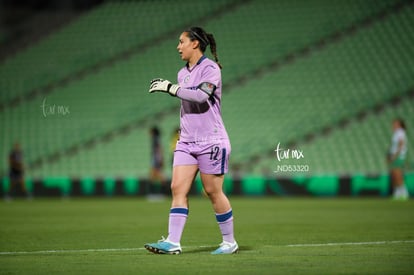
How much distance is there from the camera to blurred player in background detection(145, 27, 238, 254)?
905 cm

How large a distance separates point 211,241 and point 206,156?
7.29 feet

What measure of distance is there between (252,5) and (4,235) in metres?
23.3

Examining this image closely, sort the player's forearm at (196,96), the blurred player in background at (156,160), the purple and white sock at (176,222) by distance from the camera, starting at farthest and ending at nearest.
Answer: the blurred player in background at (156,160) → the purple and white sock at (176,222) → the player's forearm at (196,96)

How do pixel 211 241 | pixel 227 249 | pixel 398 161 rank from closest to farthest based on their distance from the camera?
pixel 227 249, pixel 211 241, pixel 398 161

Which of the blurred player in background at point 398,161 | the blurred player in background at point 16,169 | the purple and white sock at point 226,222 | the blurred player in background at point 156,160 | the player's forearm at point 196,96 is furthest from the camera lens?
the blurred player in background at point 16,169

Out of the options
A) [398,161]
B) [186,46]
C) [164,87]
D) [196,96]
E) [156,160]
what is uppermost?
[186,46]

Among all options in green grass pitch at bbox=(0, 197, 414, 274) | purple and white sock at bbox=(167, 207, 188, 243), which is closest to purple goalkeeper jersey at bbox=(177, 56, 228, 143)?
A: purple and white sock at bbox=(167, 207, 188, 243)

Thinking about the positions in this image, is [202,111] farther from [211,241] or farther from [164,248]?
[211,241]

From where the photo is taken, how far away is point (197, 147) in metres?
9.10

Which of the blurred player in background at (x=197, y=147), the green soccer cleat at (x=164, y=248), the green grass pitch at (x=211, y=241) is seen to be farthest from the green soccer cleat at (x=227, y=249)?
the green soccer cleat at (x=164, y=248)

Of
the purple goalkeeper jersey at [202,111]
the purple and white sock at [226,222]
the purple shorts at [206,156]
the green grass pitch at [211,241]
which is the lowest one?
the green grass pitch at [211,241]

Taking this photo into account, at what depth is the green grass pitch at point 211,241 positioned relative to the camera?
7.95 metres

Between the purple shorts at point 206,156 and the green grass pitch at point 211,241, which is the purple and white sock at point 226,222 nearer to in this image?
the green grass pitch at point 211,241

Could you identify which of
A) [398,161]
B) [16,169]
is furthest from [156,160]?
[398,161]
